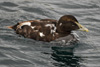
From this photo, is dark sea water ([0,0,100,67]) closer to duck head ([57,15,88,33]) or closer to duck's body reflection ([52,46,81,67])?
duck's body reflection ([52,46,81,67])

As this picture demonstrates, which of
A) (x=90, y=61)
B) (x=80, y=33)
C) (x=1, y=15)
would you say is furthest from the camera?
(x=1, y=15)

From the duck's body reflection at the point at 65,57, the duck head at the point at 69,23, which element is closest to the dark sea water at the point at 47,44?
the duck's body reflection at the point at 65,57

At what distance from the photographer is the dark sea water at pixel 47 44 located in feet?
33.1

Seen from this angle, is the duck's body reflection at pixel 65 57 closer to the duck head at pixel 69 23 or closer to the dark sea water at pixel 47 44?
the dark sea water at pixel 47 44

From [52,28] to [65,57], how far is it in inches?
52.3

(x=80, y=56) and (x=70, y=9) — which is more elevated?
(x=70, y=9)

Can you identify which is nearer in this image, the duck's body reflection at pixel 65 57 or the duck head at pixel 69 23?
the duck's body reflection at pixel 65 57

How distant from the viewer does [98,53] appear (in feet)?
35.8

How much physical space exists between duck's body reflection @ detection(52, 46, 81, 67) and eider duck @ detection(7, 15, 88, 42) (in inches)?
18.1

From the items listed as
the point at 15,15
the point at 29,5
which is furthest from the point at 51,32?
the point at 29,5

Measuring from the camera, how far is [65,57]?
1048cm

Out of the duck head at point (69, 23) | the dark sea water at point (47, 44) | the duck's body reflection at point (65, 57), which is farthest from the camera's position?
the duck head at point (69, 23)

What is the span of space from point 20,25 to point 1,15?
2.00 meters

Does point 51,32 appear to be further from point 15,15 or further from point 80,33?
point 15,15
